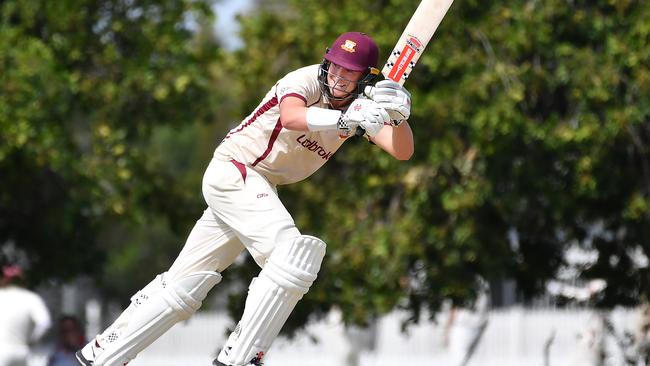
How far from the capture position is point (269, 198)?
5441mm

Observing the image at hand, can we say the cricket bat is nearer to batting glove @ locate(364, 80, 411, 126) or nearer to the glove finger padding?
batting glove @ locate(364, 80, 411, 126)

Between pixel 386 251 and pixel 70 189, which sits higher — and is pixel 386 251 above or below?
above

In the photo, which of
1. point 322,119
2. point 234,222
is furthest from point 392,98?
point 234,222

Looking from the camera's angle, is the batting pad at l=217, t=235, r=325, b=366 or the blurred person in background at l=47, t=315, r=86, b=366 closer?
the batting pad at l=217, t=235, r=325, b=366

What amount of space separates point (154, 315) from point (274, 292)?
69 cm

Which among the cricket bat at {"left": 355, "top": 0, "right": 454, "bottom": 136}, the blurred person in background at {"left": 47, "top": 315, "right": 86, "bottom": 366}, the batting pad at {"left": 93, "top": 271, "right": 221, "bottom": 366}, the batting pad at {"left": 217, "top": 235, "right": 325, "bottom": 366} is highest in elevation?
the cricket bat at {"left": 355, "top": 0, "right": 454, "bottom": 136}

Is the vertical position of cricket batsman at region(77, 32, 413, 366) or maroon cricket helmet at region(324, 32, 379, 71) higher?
maroon cricket helmet at region(324, 32, 379, 71)

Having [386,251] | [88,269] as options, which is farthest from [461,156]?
[88,269]

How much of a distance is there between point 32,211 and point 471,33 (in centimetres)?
430

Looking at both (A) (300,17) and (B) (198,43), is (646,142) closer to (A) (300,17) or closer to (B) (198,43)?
(A) (300,17)

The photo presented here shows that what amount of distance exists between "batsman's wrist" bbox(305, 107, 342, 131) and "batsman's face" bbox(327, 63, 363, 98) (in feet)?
0.76

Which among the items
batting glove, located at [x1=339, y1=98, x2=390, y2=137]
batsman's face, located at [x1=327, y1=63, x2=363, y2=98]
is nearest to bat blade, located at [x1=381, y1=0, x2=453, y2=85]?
batsman's face, located at [x1=327, y1=63, x2=363, y2=98]

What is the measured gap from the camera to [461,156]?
1030 cm

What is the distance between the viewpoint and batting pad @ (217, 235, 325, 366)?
17.0ft
